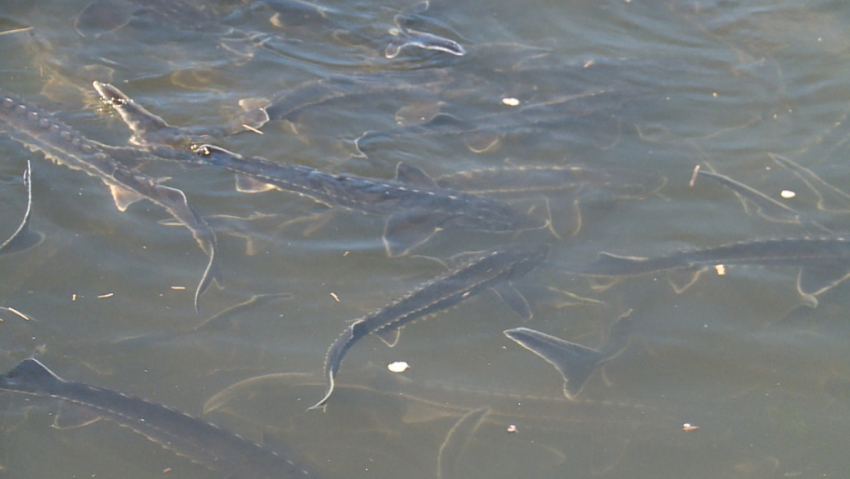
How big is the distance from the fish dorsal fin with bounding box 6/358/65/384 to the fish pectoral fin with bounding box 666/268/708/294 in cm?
310

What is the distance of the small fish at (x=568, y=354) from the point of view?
3.77 metres

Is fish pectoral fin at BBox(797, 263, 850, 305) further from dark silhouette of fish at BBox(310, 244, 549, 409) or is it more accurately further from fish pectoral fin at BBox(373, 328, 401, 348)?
fish pectoral fin at BBox(373, 328, 401, 348)

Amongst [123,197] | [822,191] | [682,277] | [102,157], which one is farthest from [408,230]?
[822,191]

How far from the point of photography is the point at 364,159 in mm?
5348

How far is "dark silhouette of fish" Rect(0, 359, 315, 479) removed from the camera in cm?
329

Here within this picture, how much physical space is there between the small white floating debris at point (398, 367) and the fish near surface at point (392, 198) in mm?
881

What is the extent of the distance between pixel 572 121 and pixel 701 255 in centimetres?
167

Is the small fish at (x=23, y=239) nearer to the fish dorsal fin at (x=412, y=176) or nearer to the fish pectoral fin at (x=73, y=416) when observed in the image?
the fish pectoral fin at (x=73, y=416)

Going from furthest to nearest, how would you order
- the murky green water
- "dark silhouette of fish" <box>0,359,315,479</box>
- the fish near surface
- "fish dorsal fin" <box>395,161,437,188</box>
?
"fish dorsal fin" <box>395,161,437,188</box>, the fish near surface, the murky green water, "dark silhouette of fish" <box>0,359,315,479</box>

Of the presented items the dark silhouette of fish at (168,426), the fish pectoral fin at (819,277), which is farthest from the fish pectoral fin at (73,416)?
the fish pectoral fin at (819,277)

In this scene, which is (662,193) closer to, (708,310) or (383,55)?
(708,310)

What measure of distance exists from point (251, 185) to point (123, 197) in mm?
734

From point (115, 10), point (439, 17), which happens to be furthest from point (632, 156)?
point (115, 10)

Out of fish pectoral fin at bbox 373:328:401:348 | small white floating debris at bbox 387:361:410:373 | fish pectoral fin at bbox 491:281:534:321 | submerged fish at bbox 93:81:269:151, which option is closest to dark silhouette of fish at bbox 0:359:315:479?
small white floating debris at bbox 387:361:410:373
